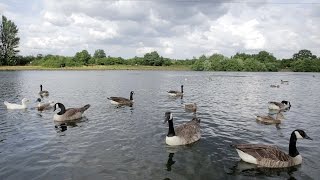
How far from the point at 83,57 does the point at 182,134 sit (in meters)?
143

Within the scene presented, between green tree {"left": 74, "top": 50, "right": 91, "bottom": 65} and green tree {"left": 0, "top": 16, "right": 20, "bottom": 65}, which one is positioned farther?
green tree {"left": 74, "top": 50, "right": 91, "bottom": 65}

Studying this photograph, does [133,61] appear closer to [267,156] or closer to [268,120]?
[268,120]

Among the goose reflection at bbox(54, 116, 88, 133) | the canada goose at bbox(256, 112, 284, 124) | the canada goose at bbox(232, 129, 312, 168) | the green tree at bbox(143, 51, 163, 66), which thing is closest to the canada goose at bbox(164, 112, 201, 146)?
the canada goose at bbox(232, 129, 312, 168)

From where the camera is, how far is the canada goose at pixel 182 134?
16406 millimetres

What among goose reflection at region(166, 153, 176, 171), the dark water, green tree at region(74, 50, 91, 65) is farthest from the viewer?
green tree at region(74, 50, 91, 65)

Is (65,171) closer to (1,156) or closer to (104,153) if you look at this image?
(104,153)

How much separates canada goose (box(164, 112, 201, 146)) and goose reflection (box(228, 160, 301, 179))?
3422 millimetres

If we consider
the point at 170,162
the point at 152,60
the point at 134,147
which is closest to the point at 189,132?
the point at 134,147

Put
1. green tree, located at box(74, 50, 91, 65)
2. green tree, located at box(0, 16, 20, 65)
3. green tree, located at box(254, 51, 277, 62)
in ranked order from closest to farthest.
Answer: green tree, located at box(0, 16, 20, 65)
green tree, located at box(74, 50, 91, 65)
green tree, located at box(254, 51, 277, 62)

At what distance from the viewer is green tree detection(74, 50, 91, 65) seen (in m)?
151

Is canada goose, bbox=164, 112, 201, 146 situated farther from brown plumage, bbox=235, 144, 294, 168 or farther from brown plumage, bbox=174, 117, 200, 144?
brown plumage, bbox=235, 144, 294, 168

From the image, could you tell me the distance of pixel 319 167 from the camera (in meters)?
13.6

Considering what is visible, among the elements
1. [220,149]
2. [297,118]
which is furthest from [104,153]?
[297,118]

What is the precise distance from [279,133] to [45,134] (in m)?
13.4
